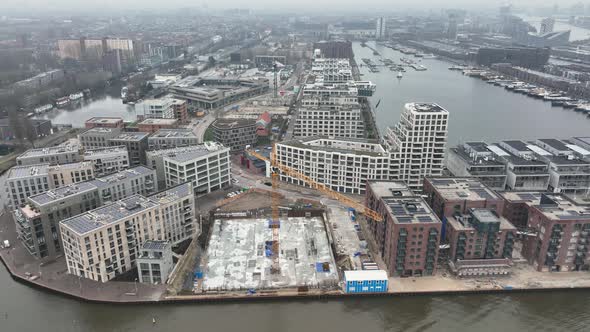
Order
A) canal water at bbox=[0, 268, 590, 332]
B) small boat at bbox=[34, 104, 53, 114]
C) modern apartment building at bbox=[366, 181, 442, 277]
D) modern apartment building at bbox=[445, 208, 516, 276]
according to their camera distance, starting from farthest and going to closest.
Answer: small boat at bbox=[34, 104, 53, 114] → modern apartment building at bbox=[445, 208, 516, 276] → modern apartment building at bbox=[366, 181, 442, 277] → canal water at bbox=[0, 268, 590, 332]

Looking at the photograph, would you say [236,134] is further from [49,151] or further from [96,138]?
[49,151]

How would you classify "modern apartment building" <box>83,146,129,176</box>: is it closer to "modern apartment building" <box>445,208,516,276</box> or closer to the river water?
the river water

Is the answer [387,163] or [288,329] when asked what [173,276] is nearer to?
[288,329]

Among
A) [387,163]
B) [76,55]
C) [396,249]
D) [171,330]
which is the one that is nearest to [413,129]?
[387,163]

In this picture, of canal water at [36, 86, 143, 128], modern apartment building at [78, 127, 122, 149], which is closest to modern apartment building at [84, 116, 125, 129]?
modern apartment building at [78, 127, 122, 149]

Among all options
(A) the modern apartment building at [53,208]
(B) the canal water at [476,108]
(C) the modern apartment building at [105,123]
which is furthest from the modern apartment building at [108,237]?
(B) the canal water at [476,108]

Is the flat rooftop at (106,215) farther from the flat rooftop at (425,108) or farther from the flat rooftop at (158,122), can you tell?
the flat rooftop at (158,122)

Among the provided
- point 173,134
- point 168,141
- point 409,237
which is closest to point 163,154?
point 168,141
